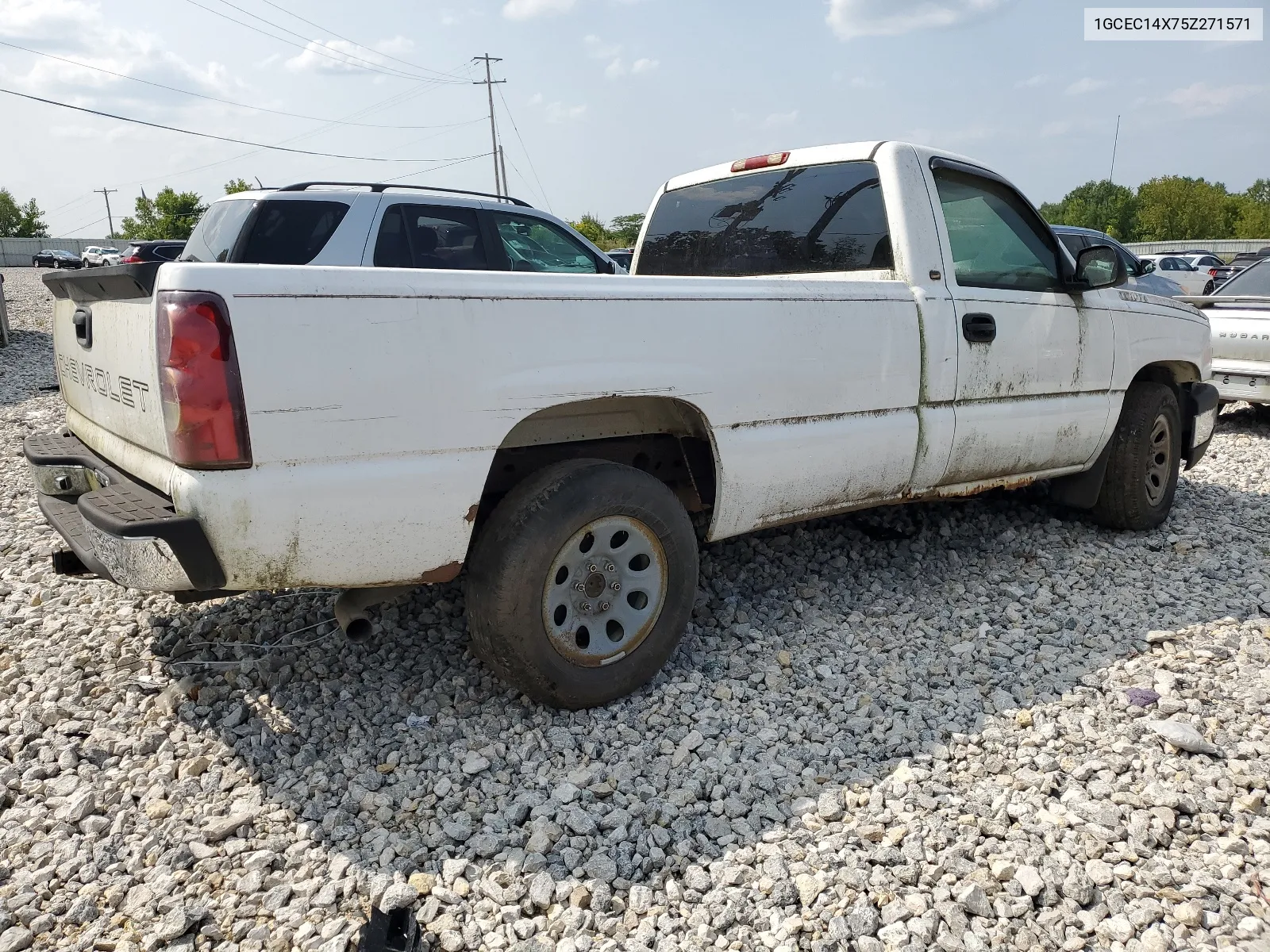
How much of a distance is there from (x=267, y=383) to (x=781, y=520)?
1.98 metres

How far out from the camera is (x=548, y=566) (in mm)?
2951

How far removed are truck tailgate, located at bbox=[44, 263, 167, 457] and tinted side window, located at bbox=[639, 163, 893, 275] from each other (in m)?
2.63

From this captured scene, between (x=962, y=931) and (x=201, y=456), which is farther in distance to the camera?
(x=201, y=456)

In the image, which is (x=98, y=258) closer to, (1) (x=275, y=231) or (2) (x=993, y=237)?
(1) (x=275, y=231)

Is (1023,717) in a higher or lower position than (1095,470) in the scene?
lower

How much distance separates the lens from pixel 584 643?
319 cm

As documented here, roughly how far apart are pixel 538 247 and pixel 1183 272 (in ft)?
76.3

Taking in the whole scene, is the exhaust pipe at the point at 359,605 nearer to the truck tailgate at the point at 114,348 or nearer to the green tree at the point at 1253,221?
the truck tailgate at the point at 114,348

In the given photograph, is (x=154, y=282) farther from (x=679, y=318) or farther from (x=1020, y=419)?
(x=1020, y=419)

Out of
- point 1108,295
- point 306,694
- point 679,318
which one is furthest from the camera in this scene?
point 1108,295

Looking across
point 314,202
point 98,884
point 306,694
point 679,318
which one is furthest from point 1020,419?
point 314,202

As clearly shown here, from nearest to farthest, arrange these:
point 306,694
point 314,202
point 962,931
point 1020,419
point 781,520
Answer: point 962,931 → point 306,694 → point 781,520 → point 1020,419 → point 314,202


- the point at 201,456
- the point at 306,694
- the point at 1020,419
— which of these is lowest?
the point at 306,694

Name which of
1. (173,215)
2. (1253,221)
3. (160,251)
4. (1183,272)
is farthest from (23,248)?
(1253,221)
